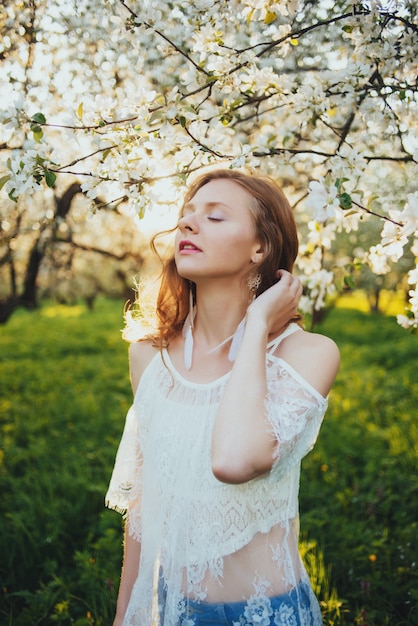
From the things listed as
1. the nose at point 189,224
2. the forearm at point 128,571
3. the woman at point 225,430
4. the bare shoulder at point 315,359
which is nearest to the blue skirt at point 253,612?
the woman at point 225,430

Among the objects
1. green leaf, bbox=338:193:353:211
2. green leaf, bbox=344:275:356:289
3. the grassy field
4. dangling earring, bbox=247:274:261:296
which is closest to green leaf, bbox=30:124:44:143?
dangling earring, bbox=247:274:261:296

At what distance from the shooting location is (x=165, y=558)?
1741mm

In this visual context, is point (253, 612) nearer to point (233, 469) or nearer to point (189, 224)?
point (233, 469)

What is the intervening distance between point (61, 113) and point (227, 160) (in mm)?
1948

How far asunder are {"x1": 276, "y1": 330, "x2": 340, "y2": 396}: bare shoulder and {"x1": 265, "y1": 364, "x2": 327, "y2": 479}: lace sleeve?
0.03m

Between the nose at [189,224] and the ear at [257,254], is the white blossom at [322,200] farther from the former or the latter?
the nose at [189,224]

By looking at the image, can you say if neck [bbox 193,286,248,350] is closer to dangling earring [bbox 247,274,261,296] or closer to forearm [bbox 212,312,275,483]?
dangling earring [bbox 247,274,261,296]

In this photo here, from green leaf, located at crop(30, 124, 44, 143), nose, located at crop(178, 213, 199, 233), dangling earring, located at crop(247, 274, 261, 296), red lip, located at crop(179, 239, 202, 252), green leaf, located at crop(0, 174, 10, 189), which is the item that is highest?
green leaf, located at crop(30, 124, 44, 143)

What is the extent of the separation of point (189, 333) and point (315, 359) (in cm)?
57

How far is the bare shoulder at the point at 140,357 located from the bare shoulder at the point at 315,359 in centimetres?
58

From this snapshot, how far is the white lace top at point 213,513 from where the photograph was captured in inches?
63.9

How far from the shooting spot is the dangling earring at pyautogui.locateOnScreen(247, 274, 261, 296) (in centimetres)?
199

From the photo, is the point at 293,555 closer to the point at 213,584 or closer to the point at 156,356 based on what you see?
the point at 213,584

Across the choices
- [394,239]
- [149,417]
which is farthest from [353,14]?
[149,417]
